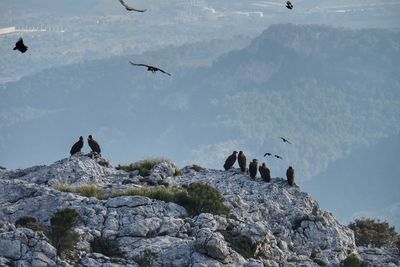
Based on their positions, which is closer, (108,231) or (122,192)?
(108,231)

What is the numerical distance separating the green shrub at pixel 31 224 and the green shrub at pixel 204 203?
30.6 ft

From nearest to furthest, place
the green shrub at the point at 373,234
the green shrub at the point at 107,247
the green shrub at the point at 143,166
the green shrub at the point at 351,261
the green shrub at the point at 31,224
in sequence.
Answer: the green shrub at the point at 107,247 → the green shrub at the point at 31,224 → the green shrub at the point at 351,261 → the green shrub at the point at 143,166 → the green shrub at the point at 373,234

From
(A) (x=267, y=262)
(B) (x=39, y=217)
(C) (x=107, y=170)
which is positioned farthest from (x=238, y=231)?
(C) (x=107, y=170)

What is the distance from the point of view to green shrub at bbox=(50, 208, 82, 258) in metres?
49.6

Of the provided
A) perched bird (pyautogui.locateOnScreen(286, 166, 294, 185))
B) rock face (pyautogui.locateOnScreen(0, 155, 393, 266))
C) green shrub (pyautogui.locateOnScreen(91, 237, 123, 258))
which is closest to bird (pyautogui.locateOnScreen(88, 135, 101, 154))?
rock face (pyautogui.locateOnScreen(0, 155, 393, 266))

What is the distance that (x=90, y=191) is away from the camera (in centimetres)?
6062

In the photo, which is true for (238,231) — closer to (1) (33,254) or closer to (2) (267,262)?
(2) (267,262)

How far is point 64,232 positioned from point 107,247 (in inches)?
125

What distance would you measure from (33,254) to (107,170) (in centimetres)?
2060

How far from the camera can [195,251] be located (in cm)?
5225

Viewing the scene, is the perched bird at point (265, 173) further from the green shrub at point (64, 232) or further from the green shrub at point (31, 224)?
the green shrub at point (64, 232)

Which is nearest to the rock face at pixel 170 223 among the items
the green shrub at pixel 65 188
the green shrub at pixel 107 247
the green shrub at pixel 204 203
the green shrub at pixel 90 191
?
the green shrub at pixel 107 247

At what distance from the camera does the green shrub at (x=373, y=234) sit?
7362cm

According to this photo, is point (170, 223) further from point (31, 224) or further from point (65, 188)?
point (65, 188)
